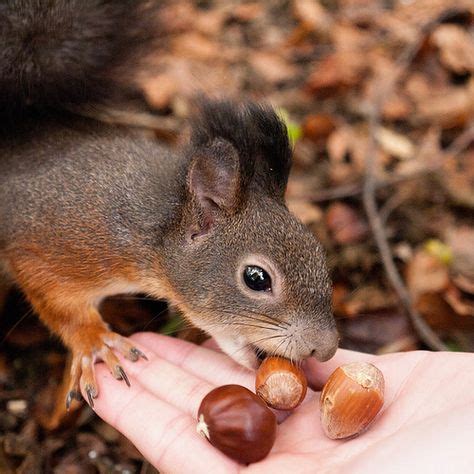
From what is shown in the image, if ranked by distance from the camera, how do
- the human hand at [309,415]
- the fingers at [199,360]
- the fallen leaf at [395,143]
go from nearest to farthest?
the human hand at [309,415] < the fingers at [199,360] < the fallen leaf at [395,143]

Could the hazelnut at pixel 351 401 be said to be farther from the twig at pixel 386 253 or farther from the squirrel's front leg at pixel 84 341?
the twig at pixel 386 253

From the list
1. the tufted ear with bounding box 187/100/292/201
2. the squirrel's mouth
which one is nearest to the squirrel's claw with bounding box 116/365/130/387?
the squirrel's mouth


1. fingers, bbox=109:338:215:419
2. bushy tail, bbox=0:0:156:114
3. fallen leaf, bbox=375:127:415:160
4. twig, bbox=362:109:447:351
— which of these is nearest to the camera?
fingers, bbox=109:338:215:419

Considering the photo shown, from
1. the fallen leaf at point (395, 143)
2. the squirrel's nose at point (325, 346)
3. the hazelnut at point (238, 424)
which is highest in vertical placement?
the squirrel's nose at point (325, 346)

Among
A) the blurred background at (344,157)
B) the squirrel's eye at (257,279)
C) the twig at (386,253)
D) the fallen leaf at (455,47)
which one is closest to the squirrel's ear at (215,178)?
the squirrel's eye at (257,279)

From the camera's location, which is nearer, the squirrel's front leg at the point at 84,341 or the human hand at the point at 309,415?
the human hand at the point at 309,415

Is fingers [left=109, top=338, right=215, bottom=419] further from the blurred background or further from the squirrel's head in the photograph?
the blurred background

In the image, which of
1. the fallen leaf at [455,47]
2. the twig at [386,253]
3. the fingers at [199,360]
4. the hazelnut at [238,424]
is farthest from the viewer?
the fallen leaf at [455,47]
